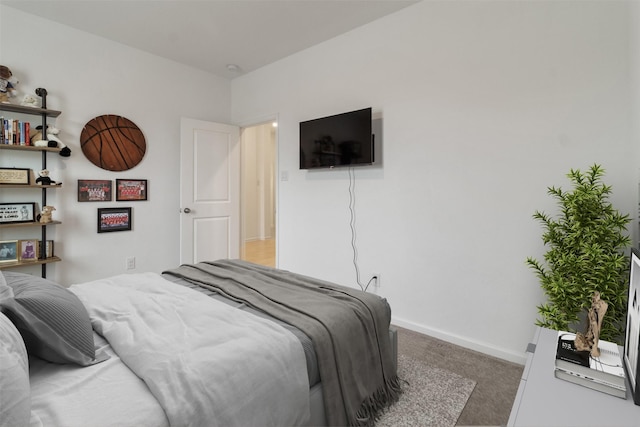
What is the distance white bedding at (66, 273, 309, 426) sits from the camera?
38.4 inches

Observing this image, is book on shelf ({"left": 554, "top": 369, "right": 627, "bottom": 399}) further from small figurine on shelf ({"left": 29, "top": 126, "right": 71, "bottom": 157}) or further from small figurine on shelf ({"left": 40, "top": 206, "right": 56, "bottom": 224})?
small figurine on shelf ({"left": 29, "top": 126, "right": 71, "bottom": 157})

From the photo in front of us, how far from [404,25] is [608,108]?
1651 millimetres

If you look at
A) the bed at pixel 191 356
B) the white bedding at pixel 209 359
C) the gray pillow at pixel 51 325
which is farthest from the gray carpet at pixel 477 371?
the gray pillow at pixel 51 325

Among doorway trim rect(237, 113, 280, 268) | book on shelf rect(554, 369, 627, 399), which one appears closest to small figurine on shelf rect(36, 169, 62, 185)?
doorway trim rect(237, 113, 280, 268)

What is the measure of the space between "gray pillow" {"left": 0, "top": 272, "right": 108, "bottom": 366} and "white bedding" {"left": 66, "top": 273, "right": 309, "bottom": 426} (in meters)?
0.11

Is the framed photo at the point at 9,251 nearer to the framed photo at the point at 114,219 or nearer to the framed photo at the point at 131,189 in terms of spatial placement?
the framed photo at the point at 114,219

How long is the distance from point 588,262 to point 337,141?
2.10 m

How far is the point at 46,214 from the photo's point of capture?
2.89 m

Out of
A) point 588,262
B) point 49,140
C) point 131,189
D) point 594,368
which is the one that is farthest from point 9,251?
point 588,262

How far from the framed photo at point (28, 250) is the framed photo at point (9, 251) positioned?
3 centimetres

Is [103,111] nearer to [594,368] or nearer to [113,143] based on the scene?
[113,143]

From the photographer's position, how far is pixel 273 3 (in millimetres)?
2691

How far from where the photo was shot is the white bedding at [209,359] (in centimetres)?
98

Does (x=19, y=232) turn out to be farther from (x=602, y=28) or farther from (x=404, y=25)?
(x=602, y=28)
